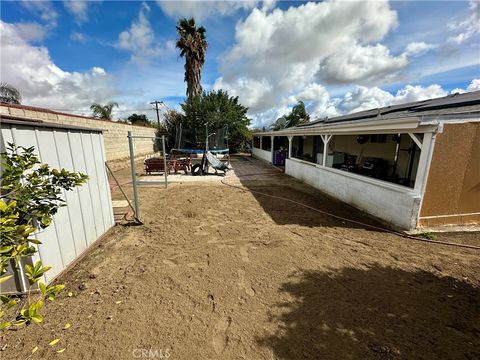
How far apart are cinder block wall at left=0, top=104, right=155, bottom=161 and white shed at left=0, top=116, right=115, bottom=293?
2.19ft

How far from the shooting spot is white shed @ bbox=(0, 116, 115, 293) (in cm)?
273

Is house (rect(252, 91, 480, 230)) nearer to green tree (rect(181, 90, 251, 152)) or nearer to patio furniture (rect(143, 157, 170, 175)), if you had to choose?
patio furniture (rect(143, 157, 170, 175))

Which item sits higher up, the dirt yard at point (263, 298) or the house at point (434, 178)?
the house at point (434, 178)

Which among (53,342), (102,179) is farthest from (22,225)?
(102,179)

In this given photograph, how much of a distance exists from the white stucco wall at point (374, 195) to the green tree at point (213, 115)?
47.5ft

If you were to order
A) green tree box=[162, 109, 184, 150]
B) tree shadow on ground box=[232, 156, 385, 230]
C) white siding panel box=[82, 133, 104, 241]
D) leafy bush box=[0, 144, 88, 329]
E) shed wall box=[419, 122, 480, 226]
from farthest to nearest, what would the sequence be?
green tree box=[162, 109, 184, 150]
tree shadow on ground box=[232, 156, 385, 230]
shed wall box=[419, 122, 480, 226]
white siding panel box=[82, 133, 104, 241]
leafy bush box=[0, 144, 88, 329]

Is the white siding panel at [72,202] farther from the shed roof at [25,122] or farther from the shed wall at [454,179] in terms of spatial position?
the shed wall at [454,179]

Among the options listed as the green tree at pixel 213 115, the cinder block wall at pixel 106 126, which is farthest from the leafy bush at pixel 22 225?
the green tree at pixel 213 115

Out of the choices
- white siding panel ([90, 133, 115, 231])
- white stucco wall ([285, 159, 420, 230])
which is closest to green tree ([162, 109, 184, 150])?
white stucco wall ([285, 159, 420, 230])

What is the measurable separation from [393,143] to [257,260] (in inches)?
344

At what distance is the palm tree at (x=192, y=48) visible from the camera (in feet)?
69.6

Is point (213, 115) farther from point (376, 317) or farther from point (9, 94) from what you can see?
point (376, 317)

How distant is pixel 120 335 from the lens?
2289 millimetres

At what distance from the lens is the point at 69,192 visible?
3.42 metres
